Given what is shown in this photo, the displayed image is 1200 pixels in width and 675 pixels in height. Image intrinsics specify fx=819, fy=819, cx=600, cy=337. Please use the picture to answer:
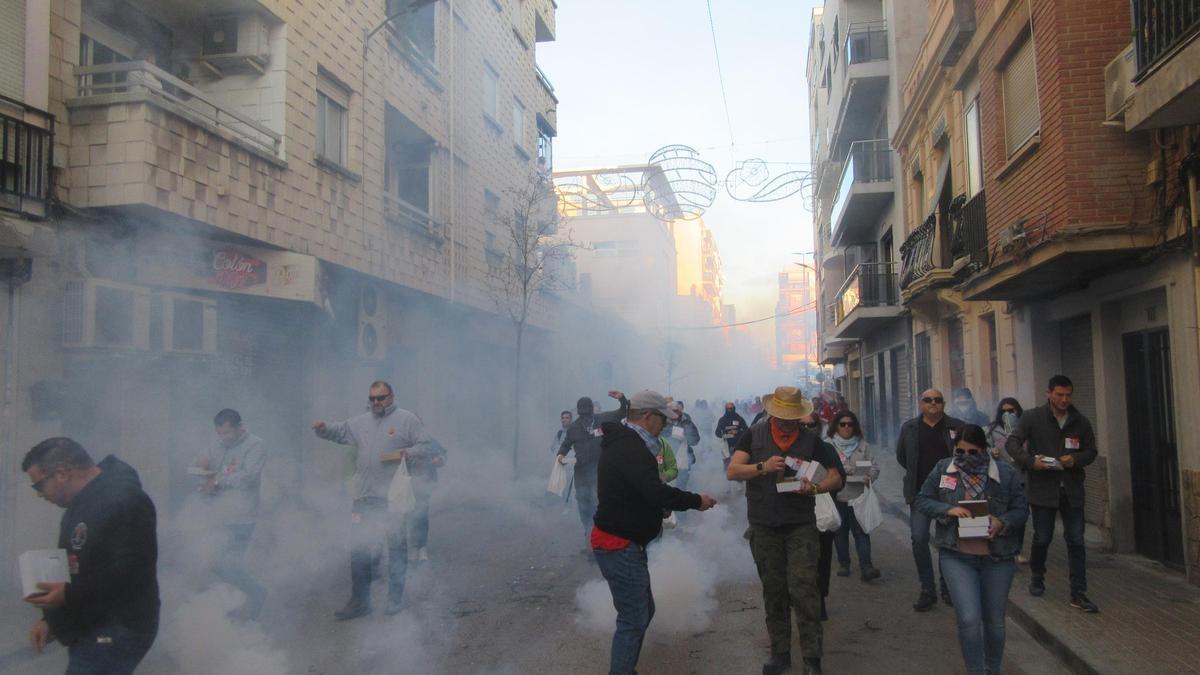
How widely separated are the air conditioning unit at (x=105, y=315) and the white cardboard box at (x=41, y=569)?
4737 mm

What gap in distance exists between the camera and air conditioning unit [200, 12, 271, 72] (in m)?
9.41

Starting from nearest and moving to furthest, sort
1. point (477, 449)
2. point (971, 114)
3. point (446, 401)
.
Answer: point (971, 114) → point (446, 401) → point (477, 449)

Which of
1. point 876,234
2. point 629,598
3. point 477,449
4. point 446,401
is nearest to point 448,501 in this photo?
point 446,401

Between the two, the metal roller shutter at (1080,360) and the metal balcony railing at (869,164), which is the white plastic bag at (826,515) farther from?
the metal balcony railing at (869,164)

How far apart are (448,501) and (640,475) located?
27.9 ft

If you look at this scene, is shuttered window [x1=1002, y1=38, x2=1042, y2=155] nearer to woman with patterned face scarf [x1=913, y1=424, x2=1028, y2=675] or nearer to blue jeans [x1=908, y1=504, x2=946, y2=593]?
blue jeans [x1=908, y1=504, x2=946, y2=593]

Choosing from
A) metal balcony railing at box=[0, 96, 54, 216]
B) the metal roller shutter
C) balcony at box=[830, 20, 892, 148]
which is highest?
balcony at box=[830, 20, 892, 148]

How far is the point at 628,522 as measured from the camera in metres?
3.84

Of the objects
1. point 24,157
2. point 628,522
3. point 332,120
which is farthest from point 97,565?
point 332,120

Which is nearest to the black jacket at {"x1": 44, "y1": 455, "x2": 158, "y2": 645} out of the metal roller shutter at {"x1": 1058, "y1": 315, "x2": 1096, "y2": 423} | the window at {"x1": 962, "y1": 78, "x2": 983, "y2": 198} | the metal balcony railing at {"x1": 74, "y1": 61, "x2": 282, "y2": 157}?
the metal balcony railing at {"x1": 74, "y1": 61, "x2": 282, "y2": 157}

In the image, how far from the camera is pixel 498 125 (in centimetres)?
1805

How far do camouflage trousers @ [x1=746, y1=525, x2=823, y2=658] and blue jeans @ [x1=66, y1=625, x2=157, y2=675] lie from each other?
117 inches

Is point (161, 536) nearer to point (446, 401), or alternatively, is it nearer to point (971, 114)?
point (446, 401)

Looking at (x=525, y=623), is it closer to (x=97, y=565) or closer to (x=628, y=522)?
(x=628, y=522)
